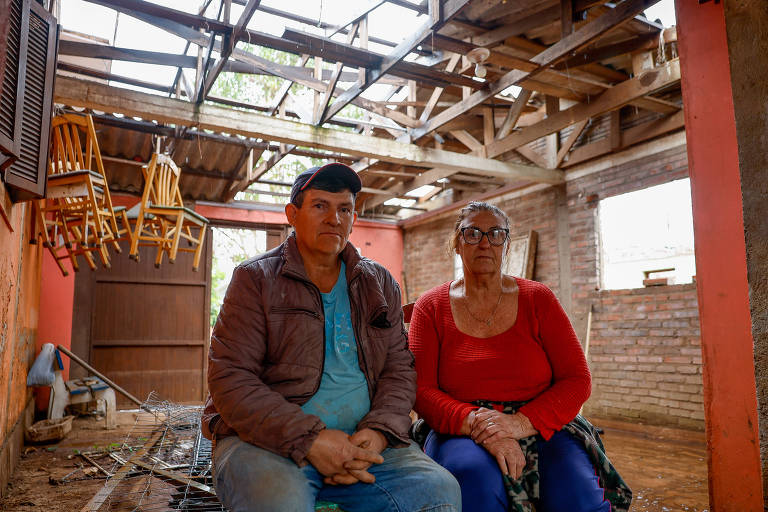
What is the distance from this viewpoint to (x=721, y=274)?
2.33 metres

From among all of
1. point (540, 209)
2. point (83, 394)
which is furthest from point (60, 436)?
point (540, 209)

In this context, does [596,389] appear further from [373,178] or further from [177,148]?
[177,148]

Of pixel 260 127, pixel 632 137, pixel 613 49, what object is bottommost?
pixel 260 127

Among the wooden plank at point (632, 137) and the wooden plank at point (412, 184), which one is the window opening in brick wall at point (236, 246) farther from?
the wooden plank at point (632, 137)

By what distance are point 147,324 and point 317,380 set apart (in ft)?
23.4

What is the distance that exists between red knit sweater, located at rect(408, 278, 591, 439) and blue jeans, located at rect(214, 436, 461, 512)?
30 centimetres

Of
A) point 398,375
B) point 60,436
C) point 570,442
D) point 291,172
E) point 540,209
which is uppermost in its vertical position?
point 291,172

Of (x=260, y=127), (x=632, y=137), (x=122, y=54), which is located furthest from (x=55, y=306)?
(x=632, y=137)

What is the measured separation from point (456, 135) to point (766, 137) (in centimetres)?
586

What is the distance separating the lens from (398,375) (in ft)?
5.91

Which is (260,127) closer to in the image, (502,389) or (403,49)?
(403,49)

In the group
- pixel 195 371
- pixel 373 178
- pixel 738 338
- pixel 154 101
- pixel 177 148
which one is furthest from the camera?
pixel 373 178

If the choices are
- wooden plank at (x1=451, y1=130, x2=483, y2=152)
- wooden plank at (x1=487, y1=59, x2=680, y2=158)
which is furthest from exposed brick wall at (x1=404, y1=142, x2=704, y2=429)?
wooden plank at (x1=451, y1=130, x2=483, y2=152)

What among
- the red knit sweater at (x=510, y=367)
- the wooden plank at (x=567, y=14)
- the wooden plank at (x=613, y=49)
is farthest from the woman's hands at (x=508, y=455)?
the wooden plank at (x=613, y=49)
